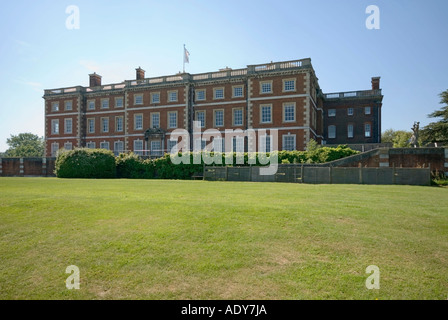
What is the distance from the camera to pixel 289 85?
117 ft

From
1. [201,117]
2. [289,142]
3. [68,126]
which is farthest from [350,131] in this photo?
[68,126]

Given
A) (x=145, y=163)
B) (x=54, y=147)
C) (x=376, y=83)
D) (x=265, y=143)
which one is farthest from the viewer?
(x=54, y=147)

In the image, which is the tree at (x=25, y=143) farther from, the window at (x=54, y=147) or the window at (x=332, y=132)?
the window at (x=332, y=132)

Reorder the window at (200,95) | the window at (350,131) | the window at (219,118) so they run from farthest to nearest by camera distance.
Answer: the window at (350,131)
the window at (200,95)
the window at (219,118)

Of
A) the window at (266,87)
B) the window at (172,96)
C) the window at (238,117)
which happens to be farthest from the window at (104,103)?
the window at (266,87)

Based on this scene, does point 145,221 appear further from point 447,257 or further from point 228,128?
point 228,128

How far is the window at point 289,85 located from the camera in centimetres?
3529

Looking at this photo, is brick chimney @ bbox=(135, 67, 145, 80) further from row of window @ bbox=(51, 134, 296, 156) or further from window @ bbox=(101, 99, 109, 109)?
row of window @ bbox=(51, 134, 296, 156)

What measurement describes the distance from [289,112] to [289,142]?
369cm

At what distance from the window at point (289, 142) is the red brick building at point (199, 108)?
0.39ft

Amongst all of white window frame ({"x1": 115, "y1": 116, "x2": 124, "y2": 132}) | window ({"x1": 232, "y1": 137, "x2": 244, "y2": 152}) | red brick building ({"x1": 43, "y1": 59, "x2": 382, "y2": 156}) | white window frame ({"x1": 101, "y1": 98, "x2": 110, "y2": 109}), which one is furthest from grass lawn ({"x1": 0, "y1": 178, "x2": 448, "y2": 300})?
white window frame ({"x1": 101, "y1": 98, "x2": 110, "y2": 109})

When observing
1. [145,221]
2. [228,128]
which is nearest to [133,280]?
[145,221]

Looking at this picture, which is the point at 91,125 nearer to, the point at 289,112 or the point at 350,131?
the point at 289,112
